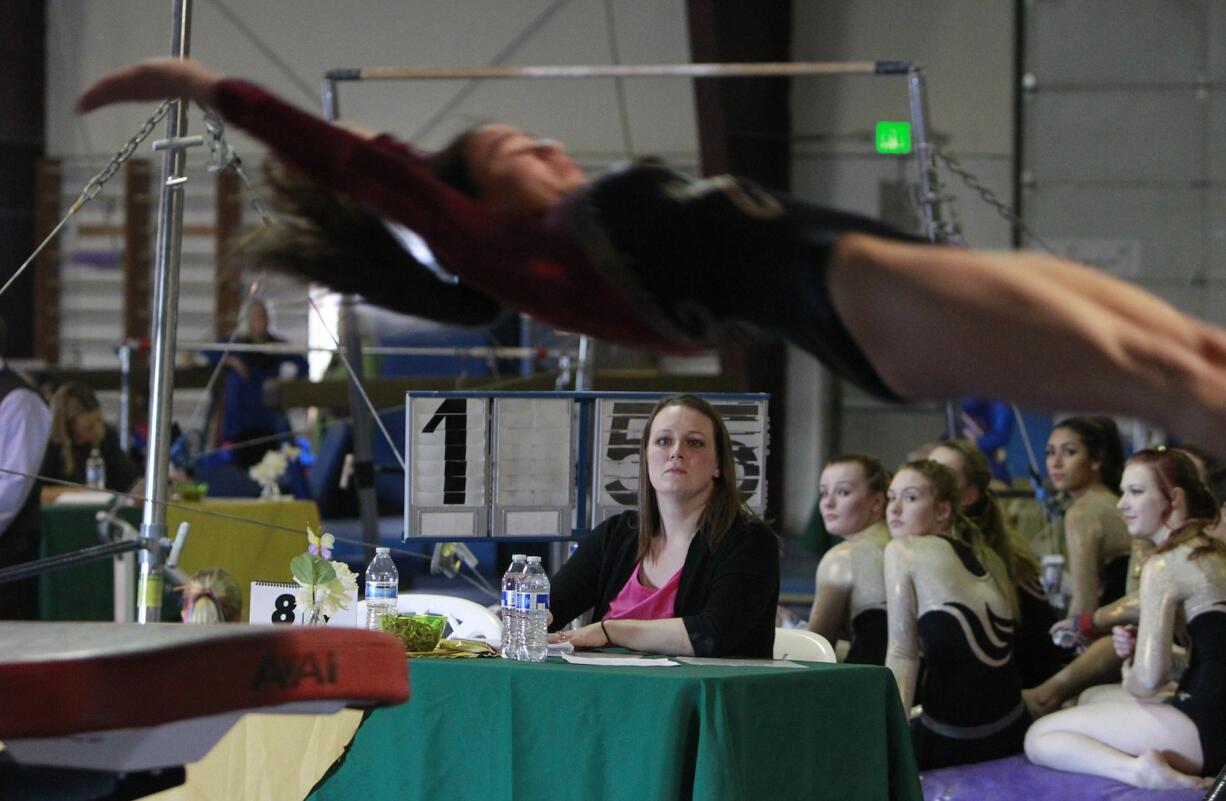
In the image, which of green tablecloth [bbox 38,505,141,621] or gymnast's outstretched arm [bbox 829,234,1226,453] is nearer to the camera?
gymnast's outstretched arm [bbox 829,234,1226,453]

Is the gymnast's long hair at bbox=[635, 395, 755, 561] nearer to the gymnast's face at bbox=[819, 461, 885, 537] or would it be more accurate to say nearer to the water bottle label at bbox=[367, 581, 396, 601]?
the water bottle label at bbox=[367, 581, 396, 601]

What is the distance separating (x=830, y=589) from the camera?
4027mm

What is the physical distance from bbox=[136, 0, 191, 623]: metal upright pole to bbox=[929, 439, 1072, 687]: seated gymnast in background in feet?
6.77

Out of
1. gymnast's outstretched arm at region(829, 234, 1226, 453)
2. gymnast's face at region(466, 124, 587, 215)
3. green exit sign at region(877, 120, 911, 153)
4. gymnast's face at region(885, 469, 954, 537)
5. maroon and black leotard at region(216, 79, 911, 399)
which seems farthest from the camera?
green exit sign at region(877, 120, 911, 153)

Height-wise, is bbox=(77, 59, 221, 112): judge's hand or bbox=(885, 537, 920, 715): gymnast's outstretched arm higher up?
bbox=(77, 59, 221, 112): judge's hand

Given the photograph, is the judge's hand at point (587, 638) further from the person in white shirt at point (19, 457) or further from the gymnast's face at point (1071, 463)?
the person in white shirt at point (19, 457)

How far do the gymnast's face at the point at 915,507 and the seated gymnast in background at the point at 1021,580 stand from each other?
0.34m

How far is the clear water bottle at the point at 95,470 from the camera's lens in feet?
21.2

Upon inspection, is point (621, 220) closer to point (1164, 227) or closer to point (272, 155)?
point (272, 155)

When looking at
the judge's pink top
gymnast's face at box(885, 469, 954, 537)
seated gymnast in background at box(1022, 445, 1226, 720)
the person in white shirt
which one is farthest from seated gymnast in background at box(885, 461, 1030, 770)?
the person in white shirt

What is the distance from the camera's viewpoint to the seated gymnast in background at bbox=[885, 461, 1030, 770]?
3557 millimetres

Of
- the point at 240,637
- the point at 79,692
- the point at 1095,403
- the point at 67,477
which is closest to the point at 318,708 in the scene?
the point at 240,637

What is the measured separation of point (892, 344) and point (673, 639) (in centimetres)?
168

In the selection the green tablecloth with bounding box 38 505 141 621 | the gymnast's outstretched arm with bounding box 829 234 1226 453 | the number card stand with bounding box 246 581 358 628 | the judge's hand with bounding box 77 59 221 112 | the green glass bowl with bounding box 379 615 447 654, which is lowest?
the green tablecloth with bounding box 38 505 141 621
